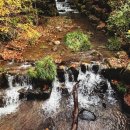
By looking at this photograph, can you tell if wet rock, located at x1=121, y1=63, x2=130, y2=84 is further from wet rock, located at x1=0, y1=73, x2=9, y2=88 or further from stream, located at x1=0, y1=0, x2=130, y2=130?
wet rock, located at x1=0, y1=73, x2=9, y2=88

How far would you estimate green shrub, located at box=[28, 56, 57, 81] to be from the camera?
1291cm

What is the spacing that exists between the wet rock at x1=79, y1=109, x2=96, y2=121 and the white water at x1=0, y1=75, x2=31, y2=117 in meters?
2.84

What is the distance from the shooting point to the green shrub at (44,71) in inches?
508

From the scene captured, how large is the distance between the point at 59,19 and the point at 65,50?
18.7 feet

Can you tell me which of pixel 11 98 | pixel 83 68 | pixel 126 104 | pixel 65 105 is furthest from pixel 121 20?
pixel 11 98

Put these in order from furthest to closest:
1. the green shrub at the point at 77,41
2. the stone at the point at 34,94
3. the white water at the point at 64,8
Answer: the white water at the point at 64,8 → the green shrub at the point at 77,41 → the stone at the point at 34,94

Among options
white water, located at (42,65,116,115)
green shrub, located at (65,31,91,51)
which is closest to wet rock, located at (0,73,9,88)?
white water, located at (42,65,116,115)

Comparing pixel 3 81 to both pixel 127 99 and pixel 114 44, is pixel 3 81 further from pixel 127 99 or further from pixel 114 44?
pixel 114 44

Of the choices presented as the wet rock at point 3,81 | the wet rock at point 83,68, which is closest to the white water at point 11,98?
the wet rock at point 3,81

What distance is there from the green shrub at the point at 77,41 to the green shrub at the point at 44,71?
3544mm

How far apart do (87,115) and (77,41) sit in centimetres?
625

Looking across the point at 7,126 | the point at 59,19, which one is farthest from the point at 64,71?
the point at 59,19

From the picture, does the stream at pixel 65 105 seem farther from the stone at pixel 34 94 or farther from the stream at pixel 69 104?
the stone at pixel 34 94

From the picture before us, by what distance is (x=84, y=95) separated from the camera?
43.6 feet
